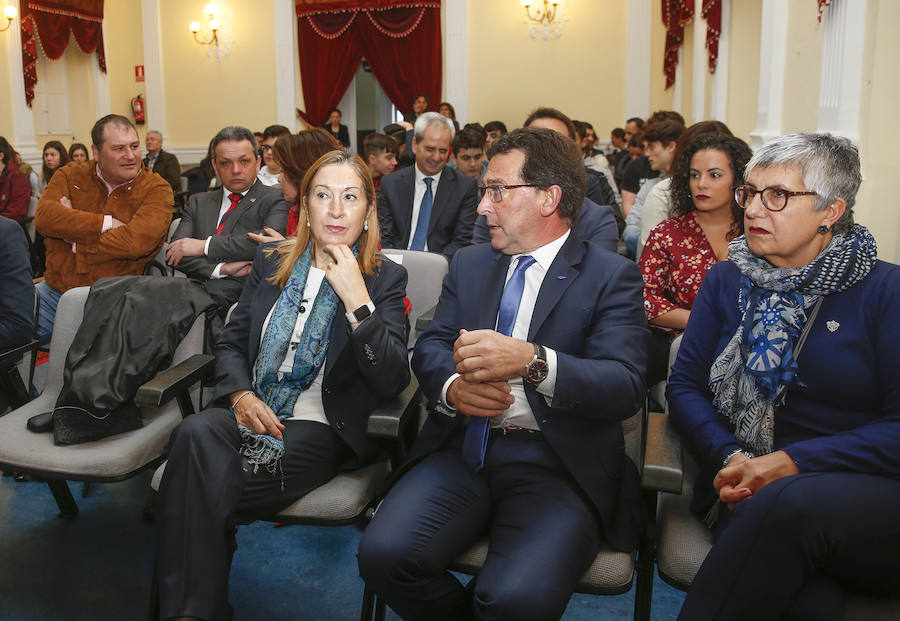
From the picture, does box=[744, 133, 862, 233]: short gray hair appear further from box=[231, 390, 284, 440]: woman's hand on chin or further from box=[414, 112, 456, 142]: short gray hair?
box=[414, 112, 456, 142]: short gray hair

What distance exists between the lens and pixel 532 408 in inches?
68.4

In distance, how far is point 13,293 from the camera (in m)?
2.55

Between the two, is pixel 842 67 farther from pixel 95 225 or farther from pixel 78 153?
pixel 78 153

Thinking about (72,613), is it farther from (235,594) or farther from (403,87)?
(403,87)

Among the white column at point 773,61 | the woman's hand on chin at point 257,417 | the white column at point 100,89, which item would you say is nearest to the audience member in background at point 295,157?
the woman's hand on chin at point 257,417

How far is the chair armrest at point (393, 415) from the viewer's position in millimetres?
1804

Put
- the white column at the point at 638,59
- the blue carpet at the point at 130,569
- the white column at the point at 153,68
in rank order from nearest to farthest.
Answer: the blue carpet at the point at 130,569 → the white column at the point at 638,59 → the white column at the point at 153,68

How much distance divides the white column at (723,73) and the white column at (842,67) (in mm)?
2755

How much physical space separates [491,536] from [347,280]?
0.77m

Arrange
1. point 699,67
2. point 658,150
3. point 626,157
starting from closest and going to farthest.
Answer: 1. point 658,150
2. point 699,67
3. point 626,157

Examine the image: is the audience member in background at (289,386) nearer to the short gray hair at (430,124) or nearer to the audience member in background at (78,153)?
the short gray hair at (430,124)

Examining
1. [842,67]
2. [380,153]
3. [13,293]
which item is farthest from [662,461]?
[380,153]

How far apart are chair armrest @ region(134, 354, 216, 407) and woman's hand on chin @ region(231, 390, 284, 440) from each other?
0.58ft

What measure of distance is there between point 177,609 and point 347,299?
0.83 m
